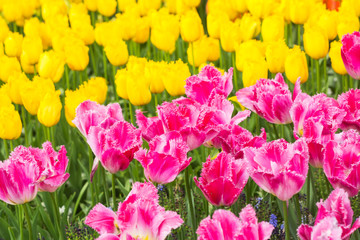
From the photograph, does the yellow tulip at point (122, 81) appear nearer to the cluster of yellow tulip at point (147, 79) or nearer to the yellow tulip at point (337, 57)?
the cluster of yellow tulip at point (147, 79)

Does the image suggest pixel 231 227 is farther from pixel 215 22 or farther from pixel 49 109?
pixel 215 22

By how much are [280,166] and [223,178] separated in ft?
0.59

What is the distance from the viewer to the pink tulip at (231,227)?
1594 millimetres

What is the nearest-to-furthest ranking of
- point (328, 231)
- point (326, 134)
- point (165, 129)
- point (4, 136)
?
point (328, 231), point (326, 134), point (165, 129), point (4, 136)

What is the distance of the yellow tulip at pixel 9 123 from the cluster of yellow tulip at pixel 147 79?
0.52 meters

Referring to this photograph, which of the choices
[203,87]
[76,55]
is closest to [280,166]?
[203,87]

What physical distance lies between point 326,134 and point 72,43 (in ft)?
7.01

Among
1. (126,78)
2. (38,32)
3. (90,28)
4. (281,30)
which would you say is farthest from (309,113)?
(38,32)

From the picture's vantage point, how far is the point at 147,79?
3201mm

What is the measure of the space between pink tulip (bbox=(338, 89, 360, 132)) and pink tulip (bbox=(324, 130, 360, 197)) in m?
0.34

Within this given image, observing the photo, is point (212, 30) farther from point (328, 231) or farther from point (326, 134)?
point (328, 231)

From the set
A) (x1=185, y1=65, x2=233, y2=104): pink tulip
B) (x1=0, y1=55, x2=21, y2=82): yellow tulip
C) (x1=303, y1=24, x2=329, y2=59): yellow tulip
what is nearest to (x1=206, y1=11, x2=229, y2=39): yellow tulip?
(x1=303, y1=24, x2=329, y2=59): yellow tulip

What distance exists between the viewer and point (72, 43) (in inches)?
150

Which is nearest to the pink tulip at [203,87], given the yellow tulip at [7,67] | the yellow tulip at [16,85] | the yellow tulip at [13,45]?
the yellow tulip at [16,85]
